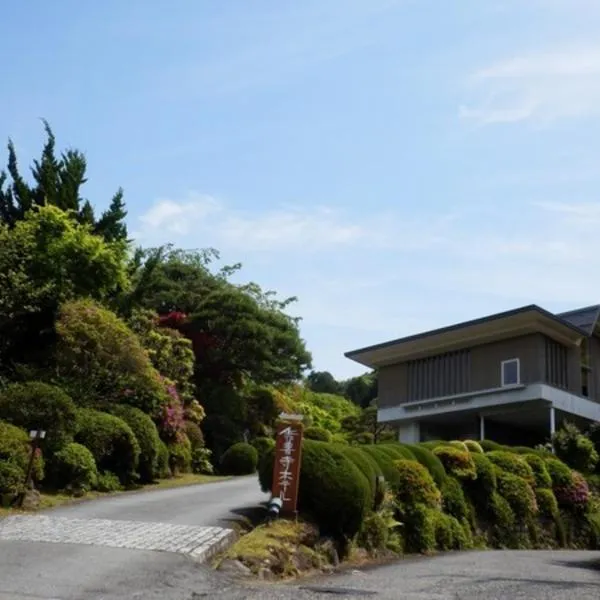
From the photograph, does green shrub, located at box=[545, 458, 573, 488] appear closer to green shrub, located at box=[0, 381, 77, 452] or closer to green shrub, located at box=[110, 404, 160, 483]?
green shrub, located at box=[110, 404, 160, 483]

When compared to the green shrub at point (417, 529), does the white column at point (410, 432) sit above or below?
above

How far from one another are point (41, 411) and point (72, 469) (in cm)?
136

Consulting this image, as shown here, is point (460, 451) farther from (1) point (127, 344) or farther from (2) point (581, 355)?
(2) point (581, 355)

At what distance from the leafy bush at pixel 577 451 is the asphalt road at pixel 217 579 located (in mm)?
11973

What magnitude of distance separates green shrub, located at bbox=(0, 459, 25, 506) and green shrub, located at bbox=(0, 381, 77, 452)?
93.4 inches

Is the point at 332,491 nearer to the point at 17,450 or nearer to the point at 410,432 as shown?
the point at 17,450

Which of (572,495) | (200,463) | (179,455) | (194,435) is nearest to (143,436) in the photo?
(179,455)

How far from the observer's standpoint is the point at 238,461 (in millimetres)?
29672

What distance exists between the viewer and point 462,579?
435 inches

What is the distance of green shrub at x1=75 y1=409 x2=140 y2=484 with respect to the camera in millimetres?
18781

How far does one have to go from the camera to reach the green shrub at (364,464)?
13891mm

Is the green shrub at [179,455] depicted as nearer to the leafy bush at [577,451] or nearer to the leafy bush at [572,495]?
the leafy bush at [572,495]

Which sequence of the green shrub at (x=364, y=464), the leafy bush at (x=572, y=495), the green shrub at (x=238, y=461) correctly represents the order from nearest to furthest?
the green shrub at (x=364, y=464)
the leafy bush at (x=572, y=495)
the green shrub at (x=238, y=461)

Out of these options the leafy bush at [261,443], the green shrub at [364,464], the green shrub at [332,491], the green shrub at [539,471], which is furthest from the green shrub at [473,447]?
the leafy bush at [261,443]
